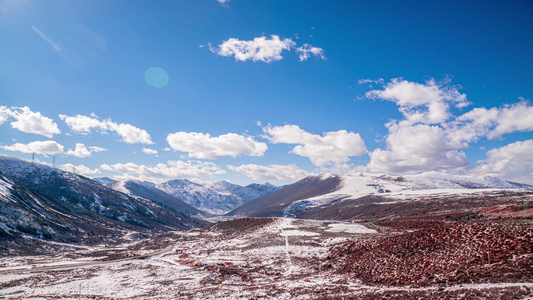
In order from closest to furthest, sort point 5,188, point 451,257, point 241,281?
point 451,257
point 241,281
point 5,188

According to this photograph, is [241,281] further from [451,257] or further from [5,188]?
[5,188]

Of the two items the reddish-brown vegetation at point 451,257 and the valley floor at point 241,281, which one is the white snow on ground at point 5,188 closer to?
the valley floor at point 241,281

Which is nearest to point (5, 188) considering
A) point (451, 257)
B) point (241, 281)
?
point (241, 281)

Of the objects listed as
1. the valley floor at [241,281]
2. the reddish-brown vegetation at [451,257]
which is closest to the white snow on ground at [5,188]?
the valley floor at [241,281]

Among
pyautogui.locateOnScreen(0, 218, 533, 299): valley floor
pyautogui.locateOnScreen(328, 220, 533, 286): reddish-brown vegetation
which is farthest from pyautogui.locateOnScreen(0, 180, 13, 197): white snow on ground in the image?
pyautogui.locateOnScreen(328, 220, 533, 286): reddish-brown vegetation

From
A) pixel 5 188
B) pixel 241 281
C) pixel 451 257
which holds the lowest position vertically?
pixel 241 281

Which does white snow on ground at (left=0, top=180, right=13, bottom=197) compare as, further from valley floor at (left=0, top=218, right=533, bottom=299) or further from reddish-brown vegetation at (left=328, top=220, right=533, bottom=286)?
reddish-brown vegetation at (left=328, top=220, right=533, bottom=286)

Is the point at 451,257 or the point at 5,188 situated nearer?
the point at 451,257

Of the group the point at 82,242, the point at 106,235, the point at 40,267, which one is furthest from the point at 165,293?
the point at 106,235

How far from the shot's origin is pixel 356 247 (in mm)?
38906

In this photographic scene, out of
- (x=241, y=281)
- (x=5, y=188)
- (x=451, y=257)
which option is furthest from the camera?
(x=5, y=188)

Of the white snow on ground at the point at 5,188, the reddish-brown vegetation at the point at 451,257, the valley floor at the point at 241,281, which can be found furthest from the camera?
the white snow on ground at the point at 5,188

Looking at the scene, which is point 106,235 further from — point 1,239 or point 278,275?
point 278,275

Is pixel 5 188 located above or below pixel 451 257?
above
